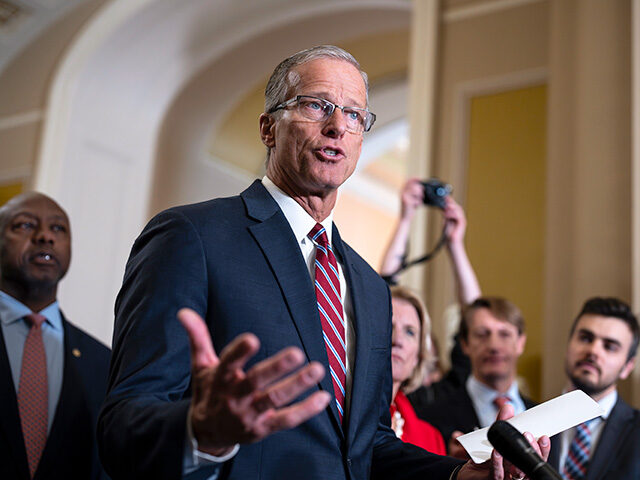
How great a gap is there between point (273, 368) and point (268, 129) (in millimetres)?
800

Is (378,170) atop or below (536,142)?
atop

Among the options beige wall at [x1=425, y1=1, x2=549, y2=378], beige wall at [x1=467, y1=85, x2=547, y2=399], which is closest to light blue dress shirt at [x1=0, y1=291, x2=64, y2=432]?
beige wall at [x1=425, y1=1, x2=549, y2=378]

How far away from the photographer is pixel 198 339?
3.23 feet

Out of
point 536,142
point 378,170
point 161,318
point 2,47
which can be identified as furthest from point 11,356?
point 378,170

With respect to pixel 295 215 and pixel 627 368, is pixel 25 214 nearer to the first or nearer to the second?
pixel 295 215

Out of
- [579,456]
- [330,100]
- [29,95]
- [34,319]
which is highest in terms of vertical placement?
[29,95]

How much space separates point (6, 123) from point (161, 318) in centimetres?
595

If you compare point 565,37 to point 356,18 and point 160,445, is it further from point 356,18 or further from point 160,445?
point 160,445

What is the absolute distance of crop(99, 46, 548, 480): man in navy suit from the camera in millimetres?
993

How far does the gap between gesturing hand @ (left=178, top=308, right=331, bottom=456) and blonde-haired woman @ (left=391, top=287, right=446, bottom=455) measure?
1.43 m

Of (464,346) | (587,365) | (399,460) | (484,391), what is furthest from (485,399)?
(399,460)

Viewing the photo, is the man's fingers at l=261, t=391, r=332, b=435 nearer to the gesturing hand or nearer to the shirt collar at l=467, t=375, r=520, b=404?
the gesturing hand

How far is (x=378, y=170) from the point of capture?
12625 millimetres

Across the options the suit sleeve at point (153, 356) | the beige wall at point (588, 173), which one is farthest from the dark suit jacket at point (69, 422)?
the beige wall at point (588, 173)
